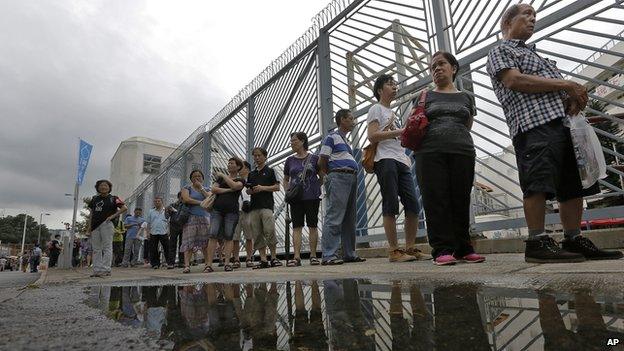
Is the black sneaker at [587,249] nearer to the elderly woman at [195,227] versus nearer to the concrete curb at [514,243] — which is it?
the concrete curb at [514,243]

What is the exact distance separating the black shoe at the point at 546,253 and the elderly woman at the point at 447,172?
0.49 m

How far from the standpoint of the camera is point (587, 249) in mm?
2324

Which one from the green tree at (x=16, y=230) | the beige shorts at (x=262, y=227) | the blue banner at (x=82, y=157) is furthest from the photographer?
the green tree at (x=16, y=230)

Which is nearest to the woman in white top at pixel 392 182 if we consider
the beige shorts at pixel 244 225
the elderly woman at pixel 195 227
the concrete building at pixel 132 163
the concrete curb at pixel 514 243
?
the concrete curb at pixel 514 243

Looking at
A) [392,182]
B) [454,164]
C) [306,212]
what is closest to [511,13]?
[454,164]

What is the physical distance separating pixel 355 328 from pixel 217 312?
19.2 inches

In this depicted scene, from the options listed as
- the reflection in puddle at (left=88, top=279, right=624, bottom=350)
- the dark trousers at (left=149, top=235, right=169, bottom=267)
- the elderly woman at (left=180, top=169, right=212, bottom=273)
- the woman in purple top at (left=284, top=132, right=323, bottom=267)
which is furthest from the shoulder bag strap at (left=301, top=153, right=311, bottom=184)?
the dark trousers at (left=149, top=235, right=169, bottom=267)

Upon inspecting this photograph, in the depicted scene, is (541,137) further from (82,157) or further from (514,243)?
(82,157)

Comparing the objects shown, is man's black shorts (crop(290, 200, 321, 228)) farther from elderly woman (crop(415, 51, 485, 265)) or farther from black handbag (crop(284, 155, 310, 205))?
elderly woman (crop(415, 51, 485, 265))

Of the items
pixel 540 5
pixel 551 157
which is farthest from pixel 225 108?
pixel 551 157

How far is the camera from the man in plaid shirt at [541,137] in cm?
227

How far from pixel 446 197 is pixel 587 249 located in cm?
87

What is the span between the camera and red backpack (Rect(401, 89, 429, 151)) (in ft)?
9.23

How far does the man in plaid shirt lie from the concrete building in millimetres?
25380
